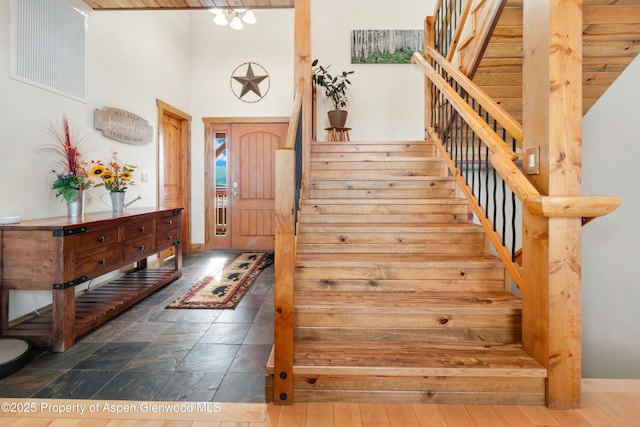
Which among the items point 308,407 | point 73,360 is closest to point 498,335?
point 308,407

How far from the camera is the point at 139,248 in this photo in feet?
9.59

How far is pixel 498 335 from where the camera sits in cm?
176

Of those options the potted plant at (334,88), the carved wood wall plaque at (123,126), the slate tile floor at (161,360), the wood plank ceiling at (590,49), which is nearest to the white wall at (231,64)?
the potted plant at (334,88)

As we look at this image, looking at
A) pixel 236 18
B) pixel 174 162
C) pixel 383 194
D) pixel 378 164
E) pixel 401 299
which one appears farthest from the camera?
pixel 174 162

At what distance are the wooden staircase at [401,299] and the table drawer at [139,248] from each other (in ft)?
4.69

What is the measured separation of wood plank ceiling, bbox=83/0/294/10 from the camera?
9.84 feet

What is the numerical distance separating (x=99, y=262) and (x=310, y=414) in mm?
1829

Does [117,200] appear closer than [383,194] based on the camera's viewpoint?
No

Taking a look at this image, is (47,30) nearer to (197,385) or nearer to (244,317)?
(244,317)

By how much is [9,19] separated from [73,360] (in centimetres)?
229

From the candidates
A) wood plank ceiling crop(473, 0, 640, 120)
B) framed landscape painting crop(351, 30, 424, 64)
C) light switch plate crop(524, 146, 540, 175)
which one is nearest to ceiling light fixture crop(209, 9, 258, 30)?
framed landscape painting crop(351, 30, 424, 64)

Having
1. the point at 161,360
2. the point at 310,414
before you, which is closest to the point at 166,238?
the point at 161,360

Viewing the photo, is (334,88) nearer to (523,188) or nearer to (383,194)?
(383,194)

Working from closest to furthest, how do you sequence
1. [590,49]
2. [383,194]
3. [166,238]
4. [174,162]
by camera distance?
[590,49], [383,194], [166,238], [174,162]
